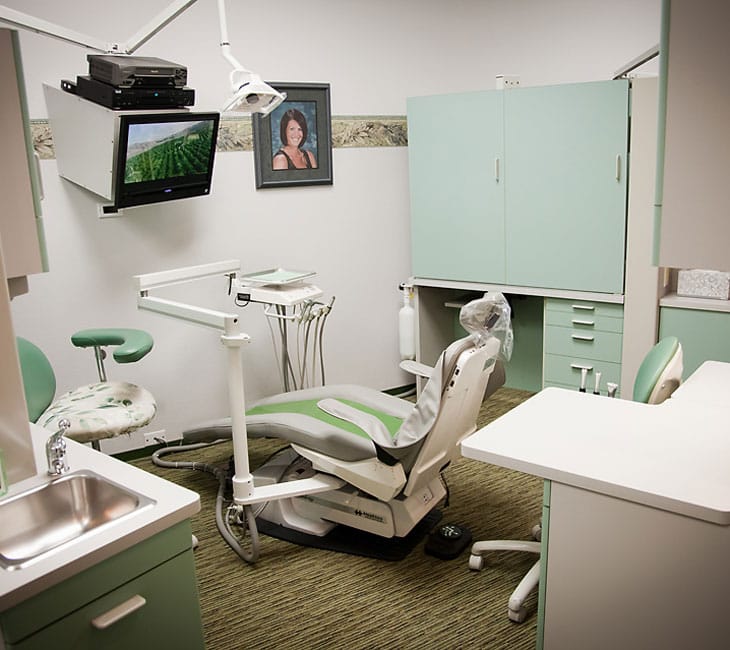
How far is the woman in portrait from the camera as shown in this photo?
4.23 meters

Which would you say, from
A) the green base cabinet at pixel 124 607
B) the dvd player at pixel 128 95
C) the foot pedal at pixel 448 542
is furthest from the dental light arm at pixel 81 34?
the foot pedal at pixel 448 542

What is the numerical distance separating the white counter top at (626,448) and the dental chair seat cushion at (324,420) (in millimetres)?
Answer: 781

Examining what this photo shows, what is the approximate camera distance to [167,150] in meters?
3.48

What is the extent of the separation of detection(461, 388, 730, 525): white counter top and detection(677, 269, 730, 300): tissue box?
1.46 metres

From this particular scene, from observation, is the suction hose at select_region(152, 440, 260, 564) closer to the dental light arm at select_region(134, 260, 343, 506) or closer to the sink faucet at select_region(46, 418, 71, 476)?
the dental light arm at select_region(134, 260, 343, 506)

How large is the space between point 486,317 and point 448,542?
3.16ft

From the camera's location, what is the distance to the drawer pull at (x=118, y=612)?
1537 millimetres

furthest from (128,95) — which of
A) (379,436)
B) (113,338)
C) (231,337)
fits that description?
(379,436)

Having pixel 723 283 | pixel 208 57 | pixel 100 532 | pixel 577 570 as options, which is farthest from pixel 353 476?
pixel 208 57

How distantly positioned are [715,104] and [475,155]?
2.76 m

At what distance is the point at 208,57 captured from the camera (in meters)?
3.92

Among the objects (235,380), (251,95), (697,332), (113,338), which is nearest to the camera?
(235,380)

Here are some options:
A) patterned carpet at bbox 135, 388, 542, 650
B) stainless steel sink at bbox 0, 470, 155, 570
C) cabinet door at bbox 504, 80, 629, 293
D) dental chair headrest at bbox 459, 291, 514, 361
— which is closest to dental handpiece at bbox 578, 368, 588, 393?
cabinet door at bbox 504, 80, 629, 293

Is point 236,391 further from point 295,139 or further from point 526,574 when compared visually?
point 295,139
